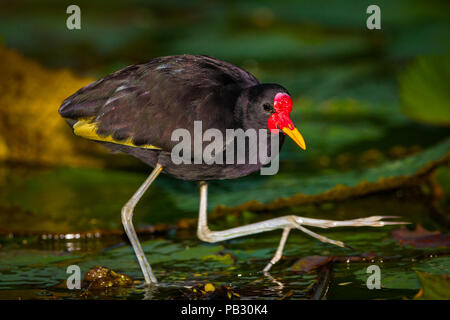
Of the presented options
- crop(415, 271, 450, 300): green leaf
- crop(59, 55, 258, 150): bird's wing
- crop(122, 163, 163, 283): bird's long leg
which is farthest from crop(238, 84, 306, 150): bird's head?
crop(415, 271, 450, 300): green leaf

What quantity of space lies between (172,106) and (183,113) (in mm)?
78

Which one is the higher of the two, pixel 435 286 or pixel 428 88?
pixel 428 88

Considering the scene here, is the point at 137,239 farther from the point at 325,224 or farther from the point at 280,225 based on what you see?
the point at 325,224

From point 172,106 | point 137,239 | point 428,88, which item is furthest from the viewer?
point 428,88

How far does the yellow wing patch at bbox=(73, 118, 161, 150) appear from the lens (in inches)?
163

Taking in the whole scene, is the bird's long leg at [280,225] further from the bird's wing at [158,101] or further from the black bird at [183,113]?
the bird's wing at [158,101]

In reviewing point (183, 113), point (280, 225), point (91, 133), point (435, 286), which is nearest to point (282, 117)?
point (183, 113)

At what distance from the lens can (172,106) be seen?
410 centimetres

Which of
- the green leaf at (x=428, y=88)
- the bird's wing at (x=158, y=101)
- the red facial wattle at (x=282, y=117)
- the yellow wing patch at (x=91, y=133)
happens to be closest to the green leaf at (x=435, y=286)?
the red facial wattle at (x=282, y=117)

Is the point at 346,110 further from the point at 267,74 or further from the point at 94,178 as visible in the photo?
the point at 94,178

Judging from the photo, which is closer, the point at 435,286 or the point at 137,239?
the point at 435,286

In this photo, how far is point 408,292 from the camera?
359 cm

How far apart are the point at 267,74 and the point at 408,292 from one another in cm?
479
